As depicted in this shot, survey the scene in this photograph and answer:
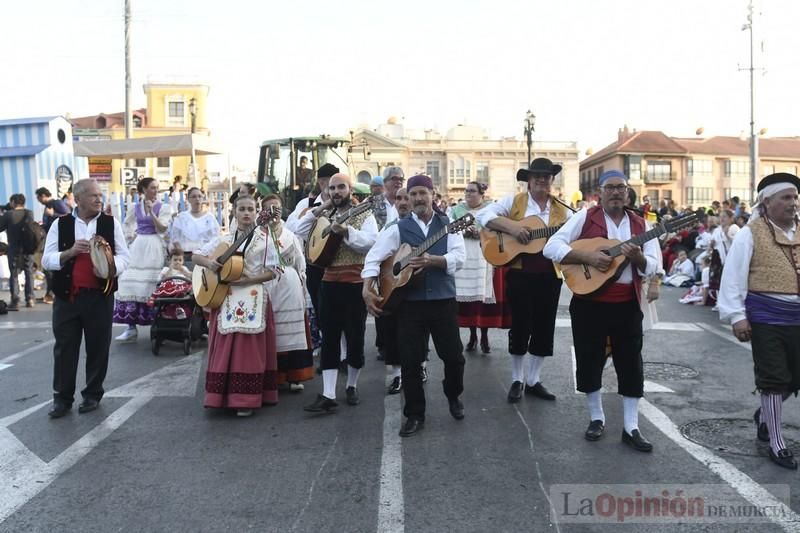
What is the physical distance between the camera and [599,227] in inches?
205

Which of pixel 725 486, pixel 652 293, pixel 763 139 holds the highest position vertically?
pixel 763 139

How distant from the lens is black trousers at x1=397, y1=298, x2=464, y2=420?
5.45 m

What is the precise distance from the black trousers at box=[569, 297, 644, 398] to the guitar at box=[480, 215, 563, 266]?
3.13ft

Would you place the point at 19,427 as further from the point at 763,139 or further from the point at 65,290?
the point at 763,139

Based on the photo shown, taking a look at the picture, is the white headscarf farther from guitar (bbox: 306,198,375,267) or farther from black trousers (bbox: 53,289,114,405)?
black trousers (bbox: 53,289,114,405)

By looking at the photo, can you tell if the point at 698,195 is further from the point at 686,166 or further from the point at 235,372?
the point at 235,372

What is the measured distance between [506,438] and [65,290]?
381 centimetres

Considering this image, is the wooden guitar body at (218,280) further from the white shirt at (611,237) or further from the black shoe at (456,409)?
the white shirt at (611,237)

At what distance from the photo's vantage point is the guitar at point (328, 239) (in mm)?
6105

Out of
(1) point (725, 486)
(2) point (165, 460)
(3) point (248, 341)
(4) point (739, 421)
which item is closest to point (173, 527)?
(2) point (165, 460)

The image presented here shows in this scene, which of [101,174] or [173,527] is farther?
→ [101,174]

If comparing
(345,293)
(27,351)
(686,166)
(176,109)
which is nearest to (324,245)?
(345,293)

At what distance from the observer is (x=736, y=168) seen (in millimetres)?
74438

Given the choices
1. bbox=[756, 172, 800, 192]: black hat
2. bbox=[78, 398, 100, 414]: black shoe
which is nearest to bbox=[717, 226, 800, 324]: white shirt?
bbox=[756, 172, 800, 192]: black hat
